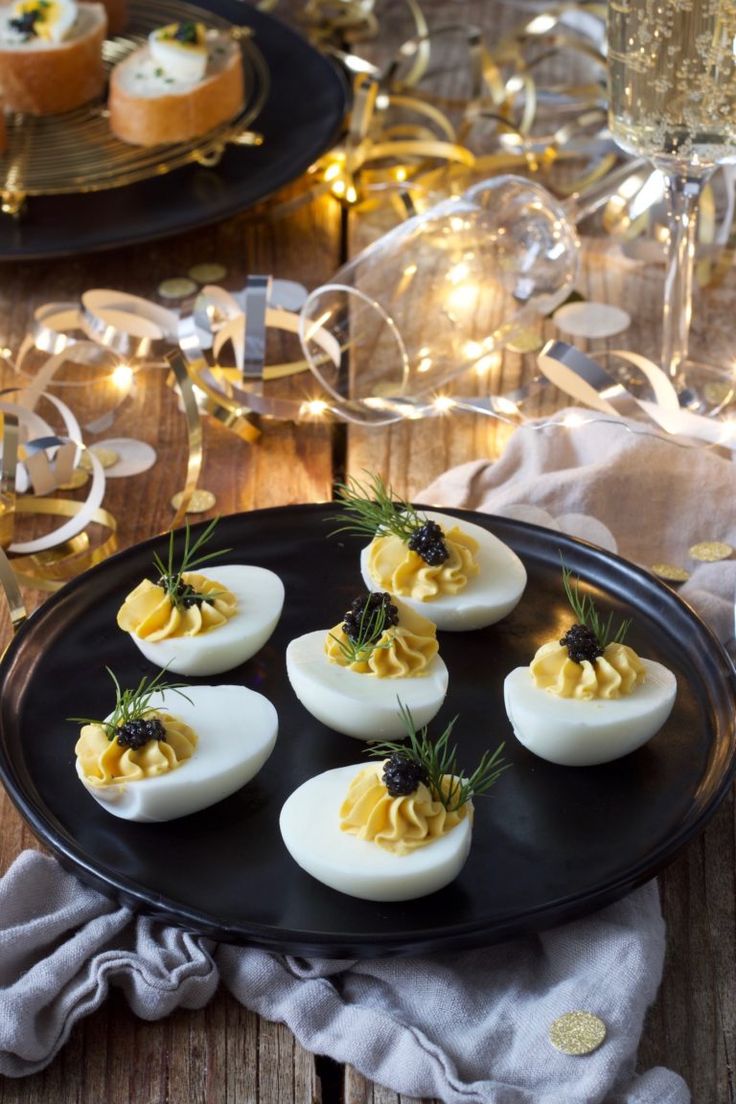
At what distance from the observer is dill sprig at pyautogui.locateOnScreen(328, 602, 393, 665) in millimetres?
1314

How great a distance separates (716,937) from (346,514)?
60 cm

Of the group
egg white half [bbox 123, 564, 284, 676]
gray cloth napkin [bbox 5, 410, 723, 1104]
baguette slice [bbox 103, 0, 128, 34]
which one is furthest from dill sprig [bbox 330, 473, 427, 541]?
baguette slice [bbox 103, 0, 128, 34]

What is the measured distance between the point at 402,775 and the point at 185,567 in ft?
1.35

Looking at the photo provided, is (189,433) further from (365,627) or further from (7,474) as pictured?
(365,627)

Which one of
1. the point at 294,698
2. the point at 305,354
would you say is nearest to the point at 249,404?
the point at 305,354

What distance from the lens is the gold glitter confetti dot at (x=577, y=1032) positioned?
1.08 metres

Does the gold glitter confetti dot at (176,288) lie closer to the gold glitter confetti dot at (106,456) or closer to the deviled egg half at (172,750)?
the gold glitter confetti dot at (106,456)

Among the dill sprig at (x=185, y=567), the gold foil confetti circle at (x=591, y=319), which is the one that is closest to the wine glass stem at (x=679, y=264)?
the gold foil confetti circle at (x=591, y=319)

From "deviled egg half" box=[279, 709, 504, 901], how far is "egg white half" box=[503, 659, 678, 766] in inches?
3.7

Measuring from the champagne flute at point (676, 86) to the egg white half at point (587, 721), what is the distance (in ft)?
2.18

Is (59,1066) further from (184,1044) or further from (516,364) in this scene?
(516,364)

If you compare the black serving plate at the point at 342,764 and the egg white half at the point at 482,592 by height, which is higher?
the egg white half at the point at 482,592

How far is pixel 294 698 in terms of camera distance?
1.36m

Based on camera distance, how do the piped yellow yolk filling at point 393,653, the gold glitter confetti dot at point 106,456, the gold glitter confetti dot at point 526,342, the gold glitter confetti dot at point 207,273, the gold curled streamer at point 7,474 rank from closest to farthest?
1. the piped yellow yolk filling at point 393,653
2. the gold curled streamer at point 7,474
3. the gold glitter confetti dot at point 106,456
4. the gold glitter confetti dot at point 526,342
5. the gold glitter confetti dot at point 207,273
